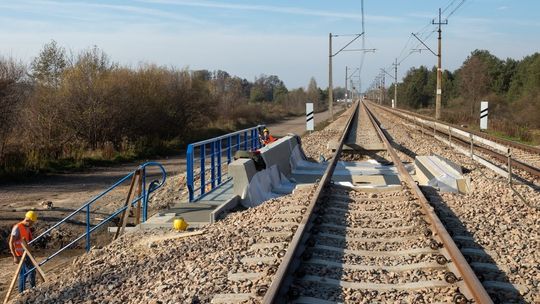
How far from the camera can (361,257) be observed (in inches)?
259

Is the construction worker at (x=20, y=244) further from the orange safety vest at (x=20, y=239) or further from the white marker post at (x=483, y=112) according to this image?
the white marker post at (x=483, y=112)

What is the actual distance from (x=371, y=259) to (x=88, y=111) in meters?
23.2

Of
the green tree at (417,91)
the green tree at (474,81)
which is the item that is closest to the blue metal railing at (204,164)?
the green tree at (474,81)

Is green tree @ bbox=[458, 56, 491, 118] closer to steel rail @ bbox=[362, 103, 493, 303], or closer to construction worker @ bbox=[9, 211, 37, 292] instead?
steel rail @ bbox=[362, 103, 493, 303]

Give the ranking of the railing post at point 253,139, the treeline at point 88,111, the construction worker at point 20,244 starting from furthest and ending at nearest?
the treeline at point 88,111
the railing post at point 253,139
the construction worker at point 20,244

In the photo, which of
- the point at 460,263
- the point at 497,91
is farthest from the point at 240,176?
the point at 497,91

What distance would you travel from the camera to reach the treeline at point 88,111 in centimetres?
2264

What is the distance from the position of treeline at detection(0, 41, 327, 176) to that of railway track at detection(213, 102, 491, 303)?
1535 centimetres

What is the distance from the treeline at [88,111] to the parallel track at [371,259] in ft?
51.1

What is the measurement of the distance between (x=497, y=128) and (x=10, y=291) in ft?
108

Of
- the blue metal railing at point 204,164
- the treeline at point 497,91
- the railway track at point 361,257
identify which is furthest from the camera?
the treeline at point 497,91

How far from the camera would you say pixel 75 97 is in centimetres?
2720

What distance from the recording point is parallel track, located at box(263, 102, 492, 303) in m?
5.30

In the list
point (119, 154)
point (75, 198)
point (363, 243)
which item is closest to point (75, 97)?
point (119, 154)
